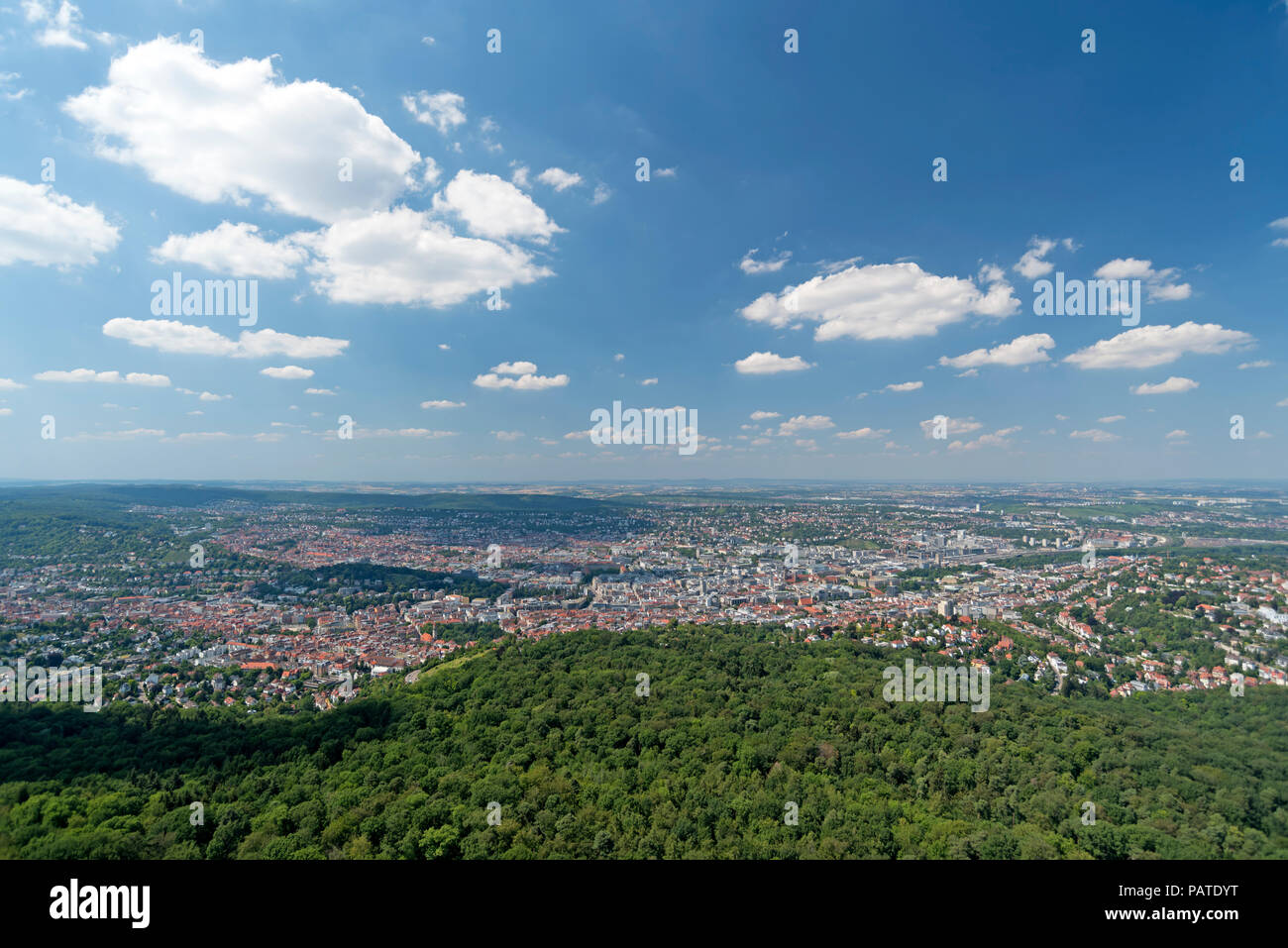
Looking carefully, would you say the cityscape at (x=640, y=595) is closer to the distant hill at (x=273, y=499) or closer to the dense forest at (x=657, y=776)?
the dense forest at (x=657, y=776)

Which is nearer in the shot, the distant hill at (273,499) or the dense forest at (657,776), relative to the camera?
the dense forest at (657,776)

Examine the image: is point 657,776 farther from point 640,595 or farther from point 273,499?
point 273,499

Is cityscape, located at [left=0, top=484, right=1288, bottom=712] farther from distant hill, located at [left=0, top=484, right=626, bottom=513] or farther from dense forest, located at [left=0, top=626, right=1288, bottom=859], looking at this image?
distant hill, located at [left=0, top=484, right=626, bottom=513]

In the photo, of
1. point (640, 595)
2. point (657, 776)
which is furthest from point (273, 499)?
point (657, 776)

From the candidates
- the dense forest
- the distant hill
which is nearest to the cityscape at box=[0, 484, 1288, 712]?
the dense forest

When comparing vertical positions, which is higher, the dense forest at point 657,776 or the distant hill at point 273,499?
the distant hill at point 273,499

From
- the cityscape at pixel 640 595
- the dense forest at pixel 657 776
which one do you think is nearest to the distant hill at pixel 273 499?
the cityscape at pixel 640 595

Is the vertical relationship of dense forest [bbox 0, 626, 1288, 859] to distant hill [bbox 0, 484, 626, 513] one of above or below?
below
